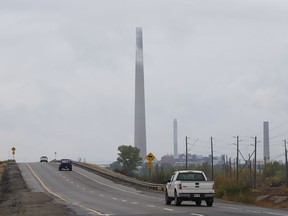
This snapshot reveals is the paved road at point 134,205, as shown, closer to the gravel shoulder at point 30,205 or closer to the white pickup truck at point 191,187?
the white pickup truck at point 191,187

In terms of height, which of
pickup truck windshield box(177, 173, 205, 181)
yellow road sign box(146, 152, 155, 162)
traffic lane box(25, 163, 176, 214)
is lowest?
traffic lane box(25, 163, 176, 214)

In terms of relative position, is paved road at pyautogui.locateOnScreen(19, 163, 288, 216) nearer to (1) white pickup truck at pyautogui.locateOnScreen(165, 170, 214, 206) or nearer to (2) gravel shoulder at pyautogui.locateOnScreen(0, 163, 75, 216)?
(1) white pickup truck at pyautogui.locateOnScreen(165, 170, 214, 206)

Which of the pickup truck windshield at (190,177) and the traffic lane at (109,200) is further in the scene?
the pickup truck windshield at (190,177)

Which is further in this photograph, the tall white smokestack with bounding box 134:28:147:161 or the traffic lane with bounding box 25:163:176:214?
the tall white smokestack with bounding box 134:28:147:161

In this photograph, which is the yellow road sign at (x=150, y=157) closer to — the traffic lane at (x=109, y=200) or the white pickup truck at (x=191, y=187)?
the traffic lane at (x=109, y=200)

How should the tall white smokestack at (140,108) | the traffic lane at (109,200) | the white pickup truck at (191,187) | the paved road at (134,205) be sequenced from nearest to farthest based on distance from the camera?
the paved road at (134,205)
the traffic lane at (109,200)
the white pickup truck at (191,187)
the tall white smokestack at (140,108)

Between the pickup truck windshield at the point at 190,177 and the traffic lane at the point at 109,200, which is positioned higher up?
the pickup truck windshield at the point at 190,177

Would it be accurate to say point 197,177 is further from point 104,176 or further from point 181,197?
point 104,176

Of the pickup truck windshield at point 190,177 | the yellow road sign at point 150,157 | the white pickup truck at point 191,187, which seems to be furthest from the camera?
the yellow road sign at point 150,157

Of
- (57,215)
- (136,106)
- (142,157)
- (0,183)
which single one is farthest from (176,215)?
(142,157)

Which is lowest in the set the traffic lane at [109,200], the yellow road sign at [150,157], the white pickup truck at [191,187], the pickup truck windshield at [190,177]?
the traffic lane at [109,200]

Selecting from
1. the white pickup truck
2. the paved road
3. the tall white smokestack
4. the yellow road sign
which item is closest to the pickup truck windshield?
the white pickup truck

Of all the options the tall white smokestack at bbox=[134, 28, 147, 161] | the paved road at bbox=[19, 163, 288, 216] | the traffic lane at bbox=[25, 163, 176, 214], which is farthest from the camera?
the tall white smokestack at bbox=[134, 28, 147, 161]

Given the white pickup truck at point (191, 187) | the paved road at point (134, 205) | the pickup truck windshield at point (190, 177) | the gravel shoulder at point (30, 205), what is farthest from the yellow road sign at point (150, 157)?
the pickup truck windshield at point (190, 177)
